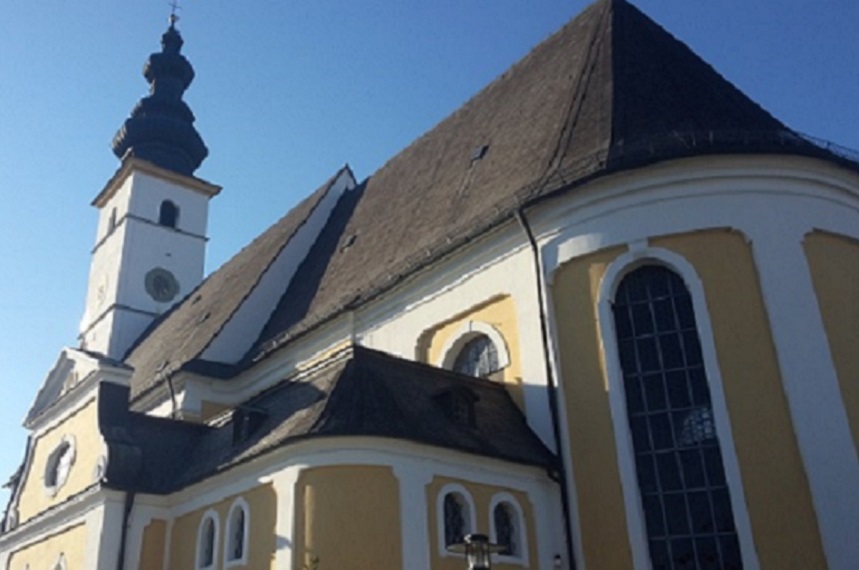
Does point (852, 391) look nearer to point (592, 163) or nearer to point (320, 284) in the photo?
point (592, 163)

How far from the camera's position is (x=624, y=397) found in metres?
Result: 14.8

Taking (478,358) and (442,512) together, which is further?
(478,358)

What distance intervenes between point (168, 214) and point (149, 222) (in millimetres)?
1046

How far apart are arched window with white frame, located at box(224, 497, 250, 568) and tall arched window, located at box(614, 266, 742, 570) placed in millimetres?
6366

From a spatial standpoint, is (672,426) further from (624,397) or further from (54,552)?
(54,552)

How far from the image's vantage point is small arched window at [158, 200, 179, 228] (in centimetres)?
3678

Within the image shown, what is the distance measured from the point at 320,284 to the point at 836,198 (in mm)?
13021

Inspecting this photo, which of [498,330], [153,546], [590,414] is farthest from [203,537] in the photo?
[590,414]

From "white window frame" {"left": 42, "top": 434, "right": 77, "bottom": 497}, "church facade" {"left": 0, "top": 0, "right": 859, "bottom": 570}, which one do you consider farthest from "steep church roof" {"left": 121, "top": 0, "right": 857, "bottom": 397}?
"white window frame" {"left": 42, "top": 434, "right": 77, "bottom": 497}

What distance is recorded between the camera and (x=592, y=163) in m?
16.2

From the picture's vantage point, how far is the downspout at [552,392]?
14446 mm

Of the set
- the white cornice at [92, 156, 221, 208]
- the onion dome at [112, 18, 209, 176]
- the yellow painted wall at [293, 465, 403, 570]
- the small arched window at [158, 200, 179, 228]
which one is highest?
the onion dome at [112, 18, 209, 176]

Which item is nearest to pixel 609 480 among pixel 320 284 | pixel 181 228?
pixel 320 284

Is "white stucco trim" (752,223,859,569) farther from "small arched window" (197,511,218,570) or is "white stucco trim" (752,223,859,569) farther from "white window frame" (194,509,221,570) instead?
"small arched window" (197,511,218,570)
